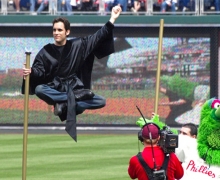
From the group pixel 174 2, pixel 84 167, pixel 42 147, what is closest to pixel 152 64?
pixel 174 2

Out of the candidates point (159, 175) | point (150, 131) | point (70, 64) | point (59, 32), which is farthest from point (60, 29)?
point (159, 175)

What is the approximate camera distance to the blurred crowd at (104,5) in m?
27.4

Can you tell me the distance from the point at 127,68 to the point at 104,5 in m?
2.84

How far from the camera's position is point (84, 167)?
17.9 meters

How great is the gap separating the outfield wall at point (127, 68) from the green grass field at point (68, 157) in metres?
3.40

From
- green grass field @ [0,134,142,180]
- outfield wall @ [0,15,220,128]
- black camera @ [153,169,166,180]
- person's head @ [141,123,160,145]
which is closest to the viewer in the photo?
black camera @ [153,169,166,180]

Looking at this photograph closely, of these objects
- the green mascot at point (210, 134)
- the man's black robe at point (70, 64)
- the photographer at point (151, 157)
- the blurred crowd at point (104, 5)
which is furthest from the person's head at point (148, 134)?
the blurred crowd at point (104, 5)

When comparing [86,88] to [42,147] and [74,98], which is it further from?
[42,147]

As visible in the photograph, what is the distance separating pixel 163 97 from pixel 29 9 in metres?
5.62

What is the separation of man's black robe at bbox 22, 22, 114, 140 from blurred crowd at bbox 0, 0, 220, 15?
17.7 meters

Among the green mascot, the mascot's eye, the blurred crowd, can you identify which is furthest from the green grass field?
the mascot's eye

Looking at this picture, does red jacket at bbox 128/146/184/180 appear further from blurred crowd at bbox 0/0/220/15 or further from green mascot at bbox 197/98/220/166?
blurred crowd at bbox 0/0/220/15

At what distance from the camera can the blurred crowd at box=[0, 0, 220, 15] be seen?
89.9ft

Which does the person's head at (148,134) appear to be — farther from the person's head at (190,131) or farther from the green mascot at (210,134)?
the person's head at (190,131)
